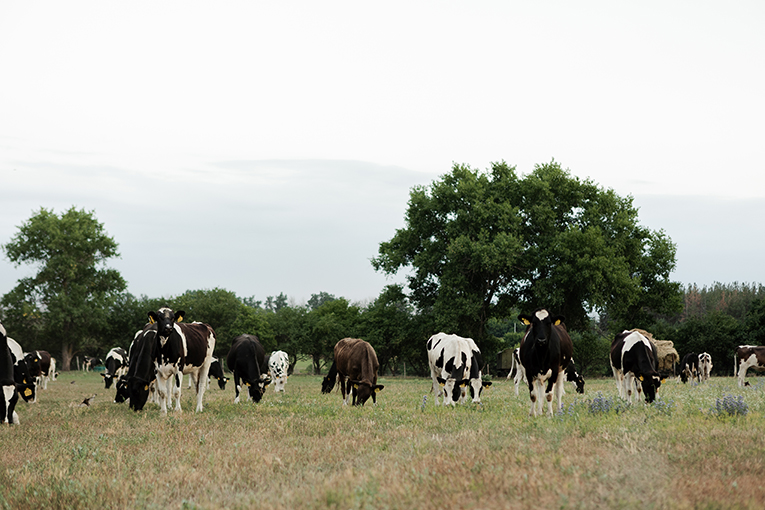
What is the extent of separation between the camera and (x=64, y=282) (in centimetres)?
7112

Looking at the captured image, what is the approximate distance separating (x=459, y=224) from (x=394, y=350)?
17.5 metres

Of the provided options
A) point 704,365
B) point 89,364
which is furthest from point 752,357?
point 89,364

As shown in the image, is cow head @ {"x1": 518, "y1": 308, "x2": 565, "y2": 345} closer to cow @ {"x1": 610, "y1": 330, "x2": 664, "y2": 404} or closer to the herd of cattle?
the herd of cattle

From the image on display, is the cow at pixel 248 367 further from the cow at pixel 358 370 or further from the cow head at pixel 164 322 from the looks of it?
the cow head at pixel 164 322

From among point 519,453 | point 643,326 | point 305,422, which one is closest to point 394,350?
point 643,326

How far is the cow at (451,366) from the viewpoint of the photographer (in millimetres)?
17578

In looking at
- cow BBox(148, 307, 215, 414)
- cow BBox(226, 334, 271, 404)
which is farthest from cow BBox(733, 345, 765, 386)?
cow BBox(148, 307, 215, 414)

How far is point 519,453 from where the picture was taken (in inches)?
316

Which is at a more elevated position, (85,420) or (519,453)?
(519,453)

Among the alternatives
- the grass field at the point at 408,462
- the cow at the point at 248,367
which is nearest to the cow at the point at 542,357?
the grass field at the point at 408,462

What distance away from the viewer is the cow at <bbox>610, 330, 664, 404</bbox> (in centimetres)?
1630

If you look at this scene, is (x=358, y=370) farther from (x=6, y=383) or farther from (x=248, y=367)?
(x=6, y=383)

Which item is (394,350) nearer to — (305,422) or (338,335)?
(338,335)

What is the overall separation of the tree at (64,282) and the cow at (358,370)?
182 ft
